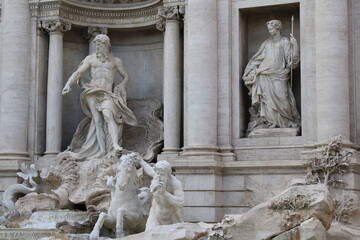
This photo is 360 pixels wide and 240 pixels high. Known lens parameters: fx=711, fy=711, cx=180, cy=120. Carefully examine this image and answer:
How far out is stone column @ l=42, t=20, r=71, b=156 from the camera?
2048 centimetres

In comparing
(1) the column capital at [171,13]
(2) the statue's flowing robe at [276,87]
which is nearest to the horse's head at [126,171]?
(2) the statue's flowing robe at [276,87]

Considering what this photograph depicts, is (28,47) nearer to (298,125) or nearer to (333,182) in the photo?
(298,125)

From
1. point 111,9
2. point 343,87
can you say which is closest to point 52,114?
point 111,9

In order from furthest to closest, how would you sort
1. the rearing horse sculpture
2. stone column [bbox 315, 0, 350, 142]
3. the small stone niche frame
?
1. the small stone niche frame
2. stone column [bbox 315, 0, 350, 142]
3. the rearing horse sculpture

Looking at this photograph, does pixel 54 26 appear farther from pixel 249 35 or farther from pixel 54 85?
pixel 249 35

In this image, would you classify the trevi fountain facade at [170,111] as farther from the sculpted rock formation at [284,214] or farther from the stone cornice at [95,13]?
the sculpted rock formation at [284,214]

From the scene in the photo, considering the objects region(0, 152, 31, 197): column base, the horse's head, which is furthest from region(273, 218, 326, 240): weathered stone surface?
region(0, 152, 31, 197): column base

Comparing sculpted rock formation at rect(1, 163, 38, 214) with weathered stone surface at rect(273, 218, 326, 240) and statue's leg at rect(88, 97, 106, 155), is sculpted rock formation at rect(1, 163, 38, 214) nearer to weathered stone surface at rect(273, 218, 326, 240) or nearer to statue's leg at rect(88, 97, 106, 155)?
statue's leg at rect(88, 97, 106, 155)

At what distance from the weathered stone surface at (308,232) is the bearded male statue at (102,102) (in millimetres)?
8440

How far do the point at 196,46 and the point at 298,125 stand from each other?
335 centimetres

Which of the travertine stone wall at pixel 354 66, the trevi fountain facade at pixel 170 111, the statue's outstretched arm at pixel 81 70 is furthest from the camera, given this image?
the statue's outstretched arm at pixel 81 70

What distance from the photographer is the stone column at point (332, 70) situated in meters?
17.1

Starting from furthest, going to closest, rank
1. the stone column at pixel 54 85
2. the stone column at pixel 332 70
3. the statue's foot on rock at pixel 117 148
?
1. the stone column at pixel 54 85
2. the statue's foot on rock at pixel 117 148
3. the stone column at pixel 332 70

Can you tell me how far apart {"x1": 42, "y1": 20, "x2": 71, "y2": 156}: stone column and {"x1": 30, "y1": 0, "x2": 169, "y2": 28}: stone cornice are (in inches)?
12.6
